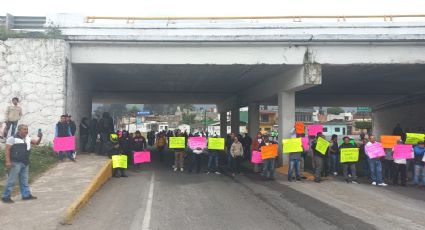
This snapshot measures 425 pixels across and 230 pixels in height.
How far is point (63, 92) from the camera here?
1739cm

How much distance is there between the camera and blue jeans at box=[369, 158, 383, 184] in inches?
609

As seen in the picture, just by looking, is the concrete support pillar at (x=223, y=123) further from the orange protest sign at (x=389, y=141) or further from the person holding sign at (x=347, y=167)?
the orange protest sign at (x=389, y=141)

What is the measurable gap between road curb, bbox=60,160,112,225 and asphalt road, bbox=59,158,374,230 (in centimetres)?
16

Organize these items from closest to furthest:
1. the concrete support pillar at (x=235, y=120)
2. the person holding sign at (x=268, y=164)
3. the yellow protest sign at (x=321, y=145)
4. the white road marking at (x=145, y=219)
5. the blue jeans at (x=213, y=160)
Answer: the white road marking at (x=145, y=219) < the yellow protest sign at (x=321, y=145) < the person holding sign at (x=268, y=164) < the blue jeans at (x=213, y=160) < the concrete support pillar at (x=235, y=120)

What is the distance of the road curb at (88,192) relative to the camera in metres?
8.63

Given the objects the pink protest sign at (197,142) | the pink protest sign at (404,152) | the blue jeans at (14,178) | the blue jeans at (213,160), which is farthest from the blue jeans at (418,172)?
the blue jeans at (14,178)

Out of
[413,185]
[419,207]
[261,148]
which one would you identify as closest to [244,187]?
[261,148]

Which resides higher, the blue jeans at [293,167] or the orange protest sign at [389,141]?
the orange protest sign at [389,141]

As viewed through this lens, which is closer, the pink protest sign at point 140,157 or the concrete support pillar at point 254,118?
the pink protest sign at point 140,157

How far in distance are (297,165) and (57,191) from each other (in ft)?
28.4

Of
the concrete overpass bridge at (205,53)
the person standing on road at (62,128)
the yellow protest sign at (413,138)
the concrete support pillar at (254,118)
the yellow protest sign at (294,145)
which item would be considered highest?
the concrete overpass bridge at (205,53)

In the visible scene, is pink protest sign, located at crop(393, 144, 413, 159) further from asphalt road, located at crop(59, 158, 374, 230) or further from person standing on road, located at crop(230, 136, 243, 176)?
person standing on road, located at crop(230, 136, 243, 176)

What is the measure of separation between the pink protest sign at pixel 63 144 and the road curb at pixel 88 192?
1484 millimetres

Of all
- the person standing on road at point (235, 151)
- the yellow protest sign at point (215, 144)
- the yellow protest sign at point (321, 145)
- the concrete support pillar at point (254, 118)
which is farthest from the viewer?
the concrete support pillar at point (254, 118)
